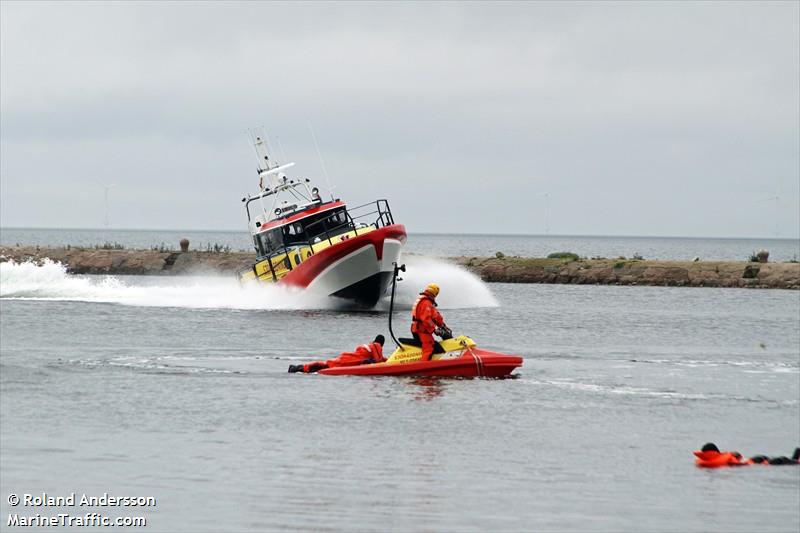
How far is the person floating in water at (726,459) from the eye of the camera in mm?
17453

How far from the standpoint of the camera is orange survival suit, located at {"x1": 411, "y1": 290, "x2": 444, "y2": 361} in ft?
80.1

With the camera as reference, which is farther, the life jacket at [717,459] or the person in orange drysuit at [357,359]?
the person in orange drysuit at [357,359]

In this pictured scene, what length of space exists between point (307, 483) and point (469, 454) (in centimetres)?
324

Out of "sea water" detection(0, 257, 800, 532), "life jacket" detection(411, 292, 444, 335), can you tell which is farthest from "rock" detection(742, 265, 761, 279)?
"life jacket" detection(411, 292, 444, 335)

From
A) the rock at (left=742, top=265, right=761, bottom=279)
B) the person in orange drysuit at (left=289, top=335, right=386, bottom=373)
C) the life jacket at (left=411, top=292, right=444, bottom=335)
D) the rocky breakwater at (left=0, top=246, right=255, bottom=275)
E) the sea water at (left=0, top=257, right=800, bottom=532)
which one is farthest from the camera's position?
the rocky breakwater at (left=0, top=246, right=255, bottom=275)

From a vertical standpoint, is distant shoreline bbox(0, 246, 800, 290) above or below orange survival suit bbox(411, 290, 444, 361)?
above

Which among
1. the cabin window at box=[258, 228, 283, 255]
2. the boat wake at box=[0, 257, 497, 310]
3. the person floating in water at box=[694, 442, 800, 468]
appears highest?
the cabin window at box=[258, 228, 283, 255]

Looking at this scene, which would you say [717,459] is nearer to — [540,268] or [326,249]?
[326,249]

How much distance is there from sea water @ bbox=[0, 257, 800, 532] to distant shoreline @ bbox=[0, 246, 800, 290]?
86.5 ft

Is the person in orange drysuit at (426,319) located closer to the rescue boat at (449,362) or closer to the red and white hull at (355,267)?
the rescue boat at (449,362)

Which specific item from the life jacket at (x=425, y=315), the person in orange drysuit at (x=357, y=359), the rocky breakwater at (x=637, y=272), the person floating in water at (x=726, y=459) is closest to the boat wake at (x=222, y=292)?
the rocky breakwater at (x=637, y=272)

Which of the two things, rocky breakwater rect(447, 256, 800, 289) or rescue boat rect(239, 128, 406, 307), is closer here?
rescue boat rect(239, 128, 406, 307)

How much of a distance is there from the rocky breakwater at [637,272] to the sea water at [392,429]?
26021 millimetres

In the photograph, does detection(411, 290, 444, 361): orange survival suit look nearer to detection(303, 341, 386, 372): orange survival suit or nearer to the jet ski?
the jet ski
